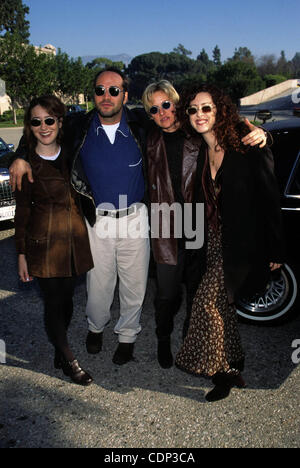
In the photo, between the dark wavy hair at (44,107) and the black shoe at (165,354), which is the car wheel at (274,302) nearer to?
the black shoe at (165,354)

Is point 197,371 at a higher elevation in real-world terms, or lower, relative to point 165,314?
lower

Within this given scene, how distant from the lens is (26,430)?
2.56 meters

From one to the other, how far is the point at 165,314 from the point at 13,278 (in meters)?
2.67

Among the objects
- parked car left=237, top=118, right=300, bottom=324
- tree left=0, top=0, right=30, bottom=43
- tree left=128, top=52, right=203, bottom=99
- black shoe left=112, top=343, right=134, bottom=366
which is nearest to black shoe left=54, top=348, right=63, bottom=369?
black shoe left=112, top=343, right=134, bottom=366

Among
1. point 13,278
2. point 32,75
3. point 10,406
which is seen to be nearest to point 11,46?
point 32,75

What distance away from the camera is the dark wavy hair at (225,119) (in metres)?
2.50

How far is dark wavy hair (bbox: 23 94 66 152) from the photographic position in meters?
2.70

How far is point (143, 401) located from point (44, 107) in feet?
7.01

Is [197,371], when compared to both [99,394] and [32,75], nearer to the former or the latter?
[99,394]

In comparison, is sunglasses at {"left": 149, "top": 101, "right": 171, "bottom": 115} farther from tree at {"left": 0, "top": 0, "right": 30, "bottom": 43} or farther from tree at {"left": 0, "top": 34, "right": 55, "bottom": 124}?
tree at {"left": 0, "top": 0, "right": 30, "bottom": 43}

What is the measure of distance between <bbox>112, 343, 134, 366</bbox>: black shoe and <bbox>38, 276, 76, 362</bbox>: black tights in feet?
1.39

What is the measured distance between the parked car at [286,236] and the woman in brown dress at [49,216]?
1490mm

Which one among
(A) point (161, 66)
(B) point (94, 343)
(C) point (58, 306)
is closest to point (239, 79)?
(B) point (94, 343)

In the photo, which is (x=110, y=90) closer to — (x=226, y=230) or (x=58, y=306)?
(x=226, y=230)
